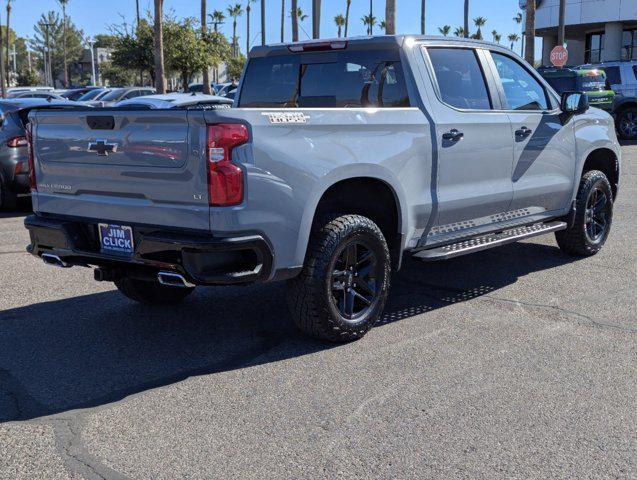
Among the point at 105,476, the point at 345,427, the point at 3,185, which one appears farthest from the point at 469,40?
the point at 3,185

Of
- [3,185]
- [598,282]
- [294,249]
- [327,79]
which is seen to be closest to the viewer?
[294,249]

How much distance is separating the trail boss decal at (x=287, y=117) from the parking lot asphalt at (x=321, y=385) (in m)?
1.45

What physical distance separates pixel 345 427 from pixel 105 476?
1153 mm

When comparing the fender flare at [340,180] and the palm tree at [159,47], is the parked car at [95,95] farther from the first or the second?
the fender flare at [340,180]

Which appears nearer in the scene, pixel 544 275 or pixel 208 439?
pixel 208 439

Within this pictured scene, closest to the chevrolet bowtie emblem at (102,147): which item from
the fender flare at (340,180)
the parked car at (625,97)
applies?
the fender flare at (340,180)

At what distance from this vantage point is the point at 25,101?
38.7 ft

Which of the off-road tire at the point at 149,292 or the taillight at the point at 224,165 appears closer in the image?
the taillight at the point at 224,165

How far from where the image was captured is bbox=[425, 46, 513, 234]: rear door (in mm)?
5691

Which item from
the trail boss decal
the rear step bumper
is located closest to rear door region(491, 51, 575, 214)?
the trail boss decal

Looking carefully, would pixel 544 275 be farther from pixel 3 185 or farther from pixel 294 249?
pixel 3 185

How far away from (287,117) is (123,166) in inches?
40.1

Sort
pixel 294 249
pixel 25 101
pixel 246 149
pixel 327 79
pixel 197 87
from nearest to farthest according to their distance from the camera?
pixel 246 149 < pixel 294 249 < pixel 327 79 < pixel 25 101 < pixel 197 87

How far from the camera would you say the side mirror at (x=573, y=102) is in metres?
6.86
